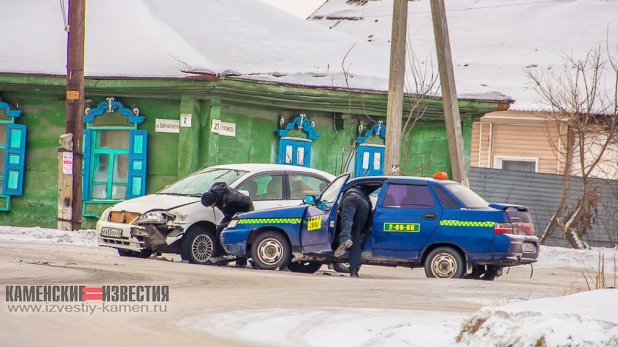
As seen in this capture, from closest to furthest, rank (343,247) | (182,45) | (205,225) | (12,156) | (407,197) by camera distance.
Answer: (343,247)
(407,197)
(205,225)
(12,156)
(182,45)

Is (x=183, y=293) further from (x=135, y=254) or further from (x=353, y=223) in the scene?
(x=135, y=254)

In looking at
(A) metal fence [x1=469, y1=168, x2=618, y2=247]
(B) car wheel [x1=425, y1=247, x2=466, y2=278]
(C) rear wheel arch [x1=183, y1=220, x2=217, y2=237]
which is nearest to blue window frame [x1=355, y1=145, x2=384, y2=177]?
(A) metal fence [x1=469, y1=168, x2=618, y2=247]

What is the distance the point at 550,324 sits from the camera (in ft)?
25.0

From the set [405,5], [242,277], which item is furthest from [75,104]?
[242,277]

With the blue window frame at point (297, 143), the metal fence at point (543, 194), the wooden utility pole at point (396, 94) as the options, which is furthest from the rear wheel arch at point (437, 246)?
the metal fence at point (543, 194)

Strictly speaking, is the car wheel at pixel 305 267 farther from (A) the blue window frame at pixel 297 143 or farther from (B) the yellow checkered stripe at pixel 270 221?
(A) the blue window frame at pixel 297 143

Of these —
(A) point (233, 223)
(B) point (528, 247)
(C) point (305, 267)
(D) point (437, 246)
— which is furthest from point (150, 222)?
(B) point (528, 247)

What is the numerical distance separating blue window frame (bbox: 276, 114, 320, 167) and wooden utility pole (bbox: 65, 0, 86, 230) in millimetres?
5663

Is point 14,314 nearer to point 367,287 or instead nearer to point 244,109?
point 367,287

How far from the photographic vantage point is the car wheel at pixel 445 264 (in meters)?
15.3

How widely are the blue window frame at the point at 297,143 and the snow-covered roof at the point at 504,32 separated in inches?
415

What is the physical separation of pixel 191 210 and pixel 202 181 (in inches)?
52.9

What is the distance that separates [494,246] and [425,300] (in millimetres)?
3258

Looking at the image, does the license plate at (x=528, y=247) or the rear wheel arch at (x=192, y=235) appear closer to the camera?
the license plate at (x=528, y=247)
